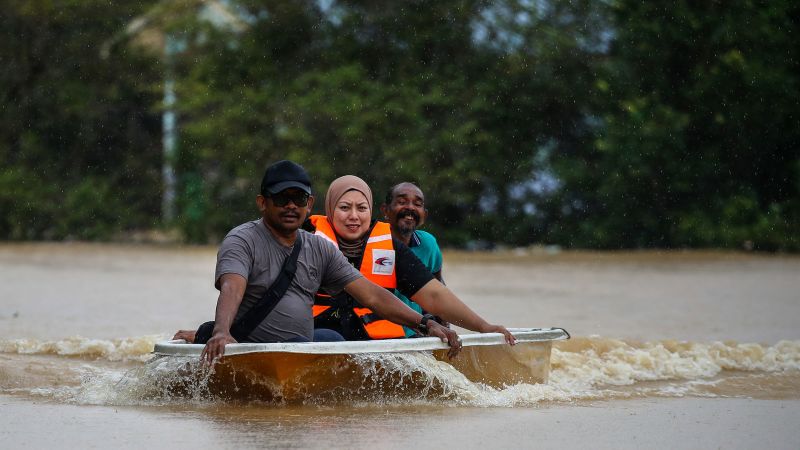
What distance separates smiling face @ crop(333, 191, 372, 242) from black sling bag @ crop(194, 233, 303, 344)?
0.75 metres

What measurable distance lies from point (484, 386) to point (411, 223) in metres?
1.28

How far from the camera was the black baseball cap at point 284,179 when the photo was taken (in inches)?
306

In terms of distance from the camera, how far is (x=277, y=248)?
7895 mm

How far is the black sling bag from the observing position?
7.85m

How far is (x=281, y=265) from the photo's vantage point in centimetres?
788

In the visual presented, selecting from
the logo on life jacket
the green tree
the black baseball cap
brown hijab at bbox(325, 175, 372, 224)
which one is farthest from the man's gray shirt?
the green tree

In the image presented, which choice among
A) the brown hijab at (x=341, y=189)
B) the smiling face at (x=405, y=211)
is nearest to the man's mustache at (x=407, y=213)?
the smiling face at (x=405, y=211)

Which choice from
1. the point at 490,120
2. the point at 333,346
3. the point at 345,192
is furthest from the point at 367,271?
the point at 490,120

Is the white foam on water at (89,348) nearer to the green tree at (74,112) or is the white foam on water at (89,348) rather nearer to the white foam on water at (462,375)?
the white foam on water at (462,375)

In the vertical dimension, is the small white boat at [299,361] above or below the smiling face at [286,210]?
below

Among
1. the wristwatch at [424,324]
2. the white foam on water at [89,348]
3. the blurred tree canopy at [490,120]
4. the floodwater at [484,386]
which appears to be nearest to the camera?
the floodwater at [484,386]

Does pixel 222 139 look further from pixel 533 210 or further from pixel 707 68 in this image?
pixel 707 68

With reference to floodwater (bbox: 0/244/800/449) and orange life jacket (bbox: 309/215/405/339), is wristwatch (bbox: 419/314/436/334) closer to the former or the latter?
floodwater (bbox: 0/244/800/449)

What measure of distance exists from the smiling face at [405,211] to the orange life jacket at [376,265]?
51cm
